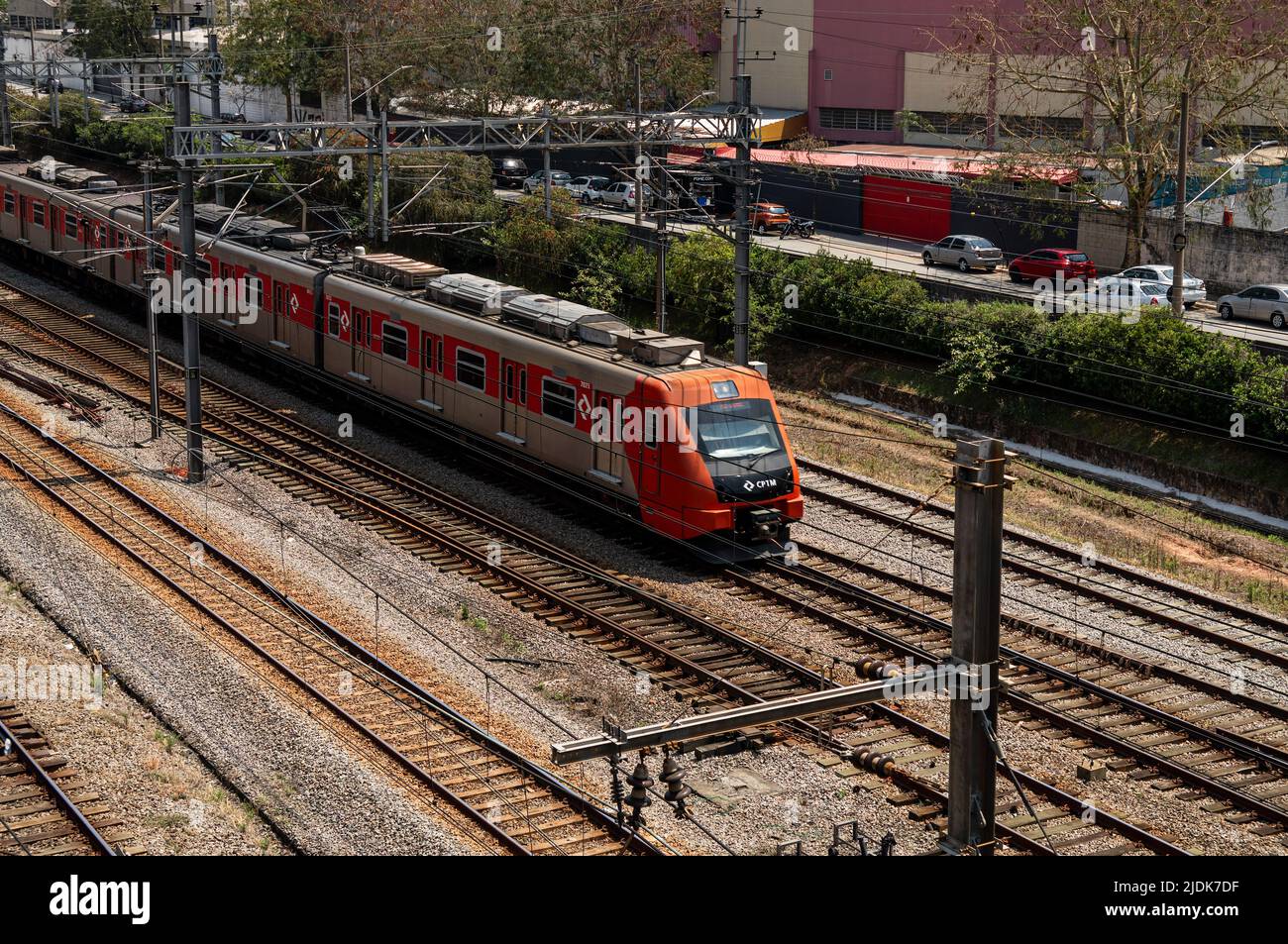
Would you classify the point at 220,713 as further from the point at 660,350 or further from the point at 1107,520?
the point at 1107,520

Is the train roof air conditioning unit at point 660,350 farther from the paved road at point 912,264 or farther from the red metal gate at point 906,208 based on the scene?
the red metal gate at point 906,208

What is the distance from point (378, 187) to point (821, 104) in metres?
21.4

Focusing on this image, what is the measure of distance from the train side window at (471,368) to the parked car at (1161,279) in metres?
20.4

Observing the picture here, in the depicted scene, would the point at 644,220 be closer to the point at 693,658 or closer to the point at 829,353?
the point at 829,353

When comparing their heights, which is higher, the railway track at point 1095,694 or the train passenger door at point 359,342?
the train passenger door at point 359,342

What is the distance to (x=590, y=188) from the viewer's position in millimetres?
59375

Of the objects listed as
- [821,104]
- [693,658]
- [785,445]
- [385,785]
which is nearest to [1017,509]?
[785,445]

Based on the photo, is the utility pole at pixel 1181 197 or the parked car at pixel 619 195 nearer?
the utility pole at pixel 1181 197

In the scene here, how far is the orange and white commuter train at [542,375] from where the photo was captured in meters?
22.2

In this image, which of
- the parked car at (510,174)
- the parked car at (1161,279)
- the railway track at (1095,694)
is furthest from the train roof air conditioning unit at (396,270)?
the parked car at (510,174)

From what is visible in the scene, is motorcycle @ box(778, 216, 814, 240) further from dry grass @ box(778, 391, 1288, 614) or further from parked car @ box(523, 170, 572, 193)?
dry grass @ box(778, 391, 1288, 614)

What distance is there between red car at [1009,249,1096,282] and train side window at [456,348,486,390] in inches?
914

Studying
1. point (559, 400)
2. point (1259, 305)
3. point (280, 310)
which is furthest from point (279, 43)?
point (559, 400)

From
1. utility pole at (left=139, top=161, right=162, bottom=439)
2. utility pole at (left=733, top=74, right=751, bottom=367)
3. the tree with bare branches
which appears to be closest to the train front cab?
utility pole at (left=733, top=74, right=751, bottom=367)
